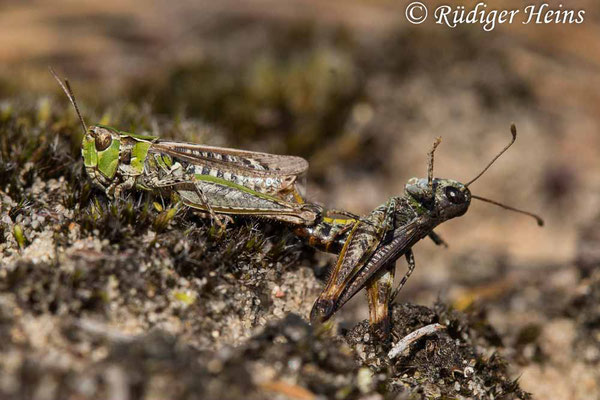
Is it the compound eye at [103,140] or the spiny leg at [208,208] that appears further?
the compound eye at [103,140]

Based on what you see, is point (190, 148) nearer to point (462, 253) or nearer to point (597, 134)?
point (462, 253)

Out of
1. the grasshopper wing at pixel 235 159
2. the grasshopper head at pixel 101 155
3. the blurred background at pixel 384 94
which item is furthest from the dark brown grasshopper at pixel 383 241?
the blurred background at pixel 384 94

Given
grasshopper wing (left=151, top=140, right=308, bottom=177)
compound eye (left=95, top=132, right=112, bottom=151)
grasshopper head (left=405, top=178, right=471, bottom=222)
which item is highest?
grasshopper head (left=405, top=178, right=471, bottom=222)

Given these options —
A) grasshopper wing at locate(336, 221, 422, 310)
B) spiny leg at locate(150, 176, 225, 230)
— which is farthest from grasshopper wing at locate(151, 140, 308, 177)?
grasshopper wing at locate(336, 221, 422, 310)

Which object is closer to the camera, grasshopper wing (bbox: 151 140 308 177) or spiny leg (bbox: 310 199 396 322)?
spiny leg (bbox: 310 199 396 322)

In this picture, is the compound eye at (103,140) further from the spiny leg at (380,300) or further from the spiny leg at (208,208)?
the spiny leg at (380,300)

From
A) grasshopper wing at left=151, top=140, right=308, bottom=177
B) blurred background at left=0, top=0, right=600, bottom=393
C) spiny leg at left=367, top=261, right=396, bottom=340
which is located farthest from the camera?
blurred background at left=0, top=0, right=600, bottom=393

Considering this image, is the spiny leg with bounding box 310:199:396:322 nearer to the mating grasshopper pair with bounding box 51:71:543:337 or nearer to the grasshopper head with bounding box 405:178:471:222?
the mating grasshopper pair with bounding box 51:71:543:337

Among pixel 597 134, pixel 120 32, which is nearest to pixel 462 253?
pixel 597 134

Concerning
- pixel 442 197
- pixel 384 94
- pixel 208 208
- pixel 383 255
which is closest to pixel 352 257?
pixel 383 255
